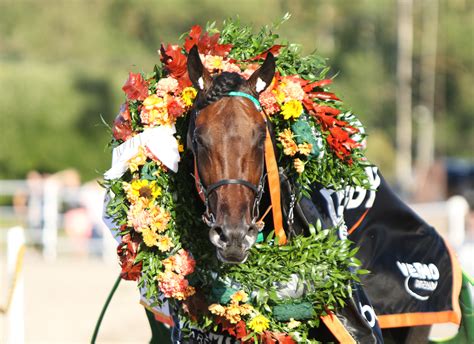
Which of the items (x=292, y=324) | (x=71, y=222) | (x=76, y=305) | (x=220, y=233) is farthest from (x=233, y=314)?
(x=71, y=222)

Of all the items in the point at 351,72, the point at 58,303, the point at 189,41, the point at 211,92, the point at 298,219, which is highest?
the point at 351,72

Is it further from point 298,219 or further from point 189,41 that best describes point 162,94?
point 298,219

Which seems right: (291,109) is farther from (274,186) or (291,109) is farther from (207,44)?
(207,44)


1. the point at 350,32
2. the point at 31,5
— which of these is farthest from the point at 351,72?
the point at 31,5

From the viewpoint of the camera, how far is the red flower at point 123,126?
4574 millimetres

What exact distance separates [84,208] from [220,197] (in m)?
13.1

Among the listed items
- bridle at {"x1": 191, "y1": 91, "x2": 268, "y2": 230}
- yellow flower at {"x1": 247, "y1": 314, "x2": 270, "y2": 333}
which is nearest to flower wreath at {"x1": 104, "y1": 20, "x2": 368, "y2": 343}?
yellow flower at {"x1": 247, "y1": 314, "x2": 270, "y2": 333}

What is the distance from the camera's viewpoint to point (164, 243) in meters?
4.23

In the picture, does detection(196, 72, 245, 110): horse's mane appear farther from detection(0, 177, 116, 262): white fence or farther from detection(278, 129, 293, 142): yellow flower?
detection(0, 177, 116, 262): white fence

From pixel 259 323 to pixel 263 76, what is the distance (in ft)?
3.59

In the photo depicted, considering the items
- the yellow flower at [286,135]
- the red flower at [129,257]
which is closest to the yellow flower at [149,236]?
the red flower at [129,257]

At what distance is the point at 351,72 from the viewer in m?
36.2

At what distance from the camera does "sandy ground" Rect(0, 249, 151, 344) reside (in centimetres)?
932

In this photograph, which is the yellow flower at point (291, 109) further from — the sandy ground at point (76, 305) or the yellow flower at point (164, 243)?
the sandy ground at point (76, 305)
